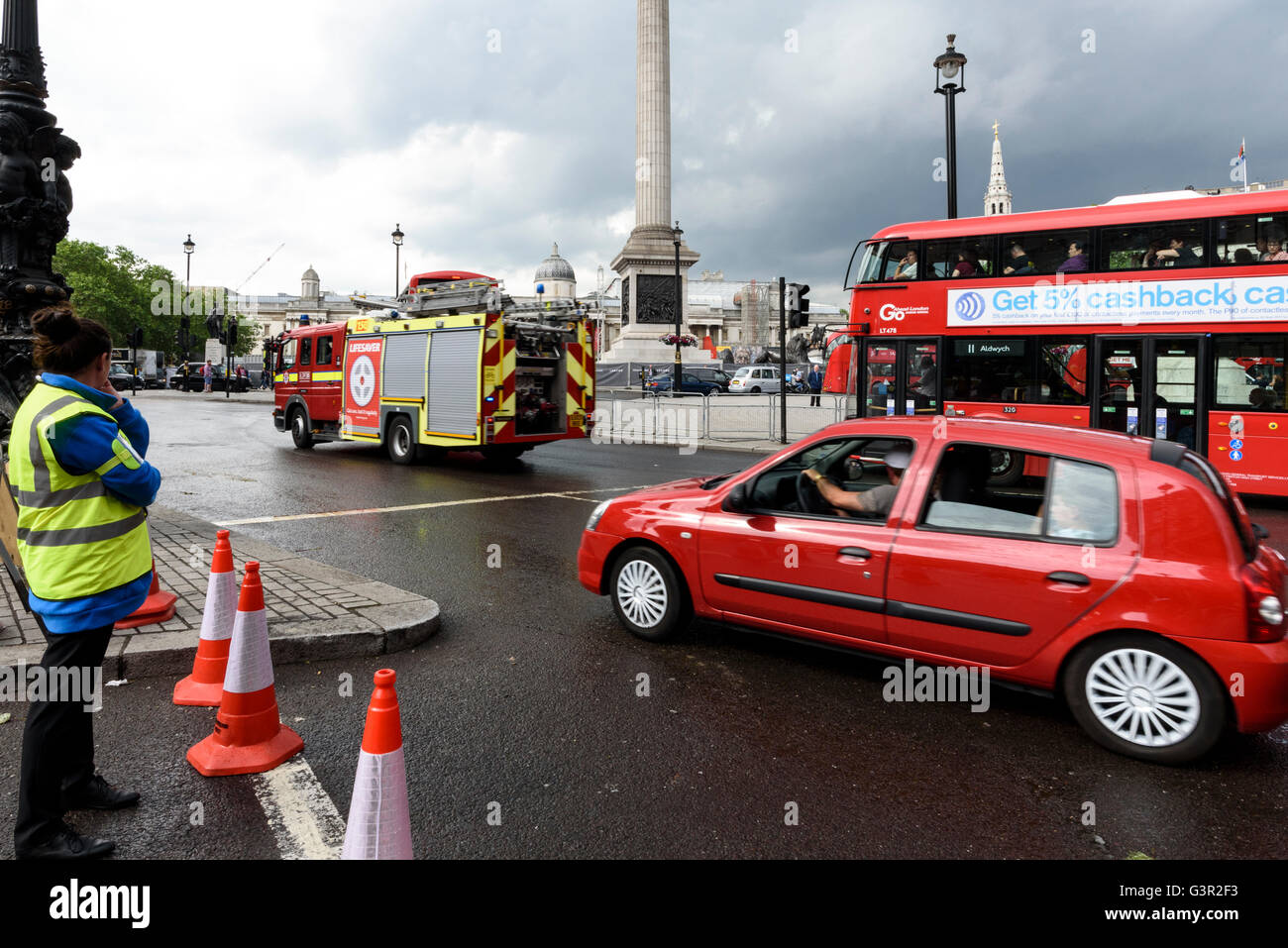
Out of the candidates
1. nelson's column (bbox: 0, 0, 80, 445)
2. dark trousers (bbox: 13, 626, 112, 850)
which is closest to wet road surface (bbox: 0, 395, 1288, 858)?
dark trousers (bbox: 13, 626, 112, 850)

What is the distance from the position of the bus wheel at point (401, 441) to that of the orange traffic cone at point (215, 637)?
36.5 ft

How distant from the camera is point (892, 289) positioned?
13.4m

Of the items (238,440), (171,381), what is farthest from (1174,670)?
(171,381)

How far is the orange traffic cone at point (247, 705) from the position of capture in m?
3.56

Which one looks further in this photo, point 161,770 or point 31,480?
point 161,770

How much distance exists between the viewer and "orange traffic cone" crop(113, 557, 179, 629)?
4.97 m

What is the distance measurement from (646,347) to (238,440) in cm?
3063

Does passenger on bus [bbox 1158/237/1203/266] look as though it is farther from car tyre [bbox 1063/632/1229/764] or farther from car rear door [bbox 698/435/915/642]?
car tyre [bbox 1063/632/1229/764]

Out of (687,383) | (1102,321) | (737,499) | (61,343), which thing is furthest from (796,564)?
(687,383)

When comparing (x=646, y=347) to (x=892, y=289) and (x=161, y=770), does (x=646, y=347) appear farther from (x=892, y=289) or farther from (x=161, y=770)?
(x=161, y=770)

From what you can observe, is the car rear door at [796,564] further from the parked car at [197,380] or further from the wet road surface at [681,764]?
the parked car at [197,380]

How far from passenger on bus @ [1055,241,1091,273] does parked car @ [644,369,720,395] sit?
28.6 m

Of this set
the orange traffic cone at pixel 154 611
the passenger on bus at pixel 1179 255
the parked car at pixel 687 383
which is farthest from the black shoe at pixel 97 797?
the parked car at pixel 687 383
